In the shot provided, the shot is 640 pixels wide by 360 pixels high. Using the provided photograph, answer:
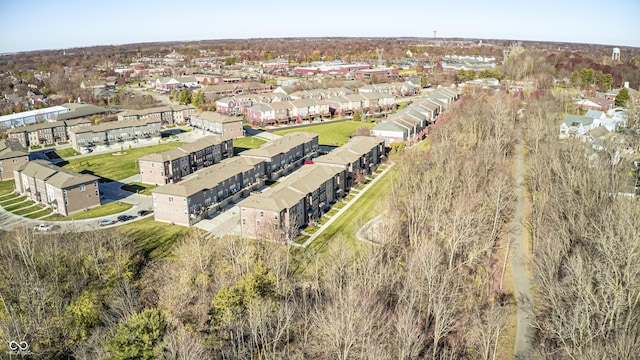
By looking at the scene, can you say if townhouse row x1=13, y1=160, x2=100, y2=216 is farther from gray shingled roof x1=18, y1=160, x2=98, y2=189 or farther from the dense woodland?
the dense woodland

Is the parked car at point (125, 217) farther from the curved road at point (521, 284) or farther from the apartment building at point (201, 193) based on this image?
the curved road at point (521, 284)

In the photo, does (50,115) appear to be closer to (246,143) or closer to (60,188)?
(246,143)

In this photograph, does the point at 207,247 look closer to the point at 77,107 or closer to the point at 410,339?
the point at 410,339

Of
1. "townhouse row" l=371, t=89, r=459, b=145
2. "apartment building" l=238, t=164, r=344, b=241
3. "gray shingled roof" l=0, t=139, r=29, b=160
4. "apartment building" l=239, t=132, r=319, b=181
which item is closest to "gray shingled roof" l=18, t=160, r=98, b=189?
"gray shingled roof" l=0, t=139, r=29, b=160

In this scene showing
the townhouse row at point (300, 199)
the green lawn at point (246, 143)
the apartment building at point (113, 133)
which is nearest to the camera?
the townhouse row at point (300, 199)

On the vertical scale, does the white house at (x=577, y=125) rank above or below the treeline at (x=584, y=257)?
above

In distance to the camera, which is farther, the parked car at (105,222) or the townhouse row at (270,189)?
the parked car at (105,222)

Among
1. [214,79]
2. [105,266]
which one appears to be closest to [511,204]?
[105,266]

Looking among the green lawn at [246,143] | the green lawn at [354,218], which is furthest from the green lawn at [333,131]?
the green lawn at [354,218]
